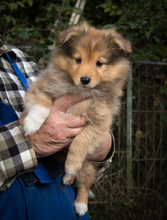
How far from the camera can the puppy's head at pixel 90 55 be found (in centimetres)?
174

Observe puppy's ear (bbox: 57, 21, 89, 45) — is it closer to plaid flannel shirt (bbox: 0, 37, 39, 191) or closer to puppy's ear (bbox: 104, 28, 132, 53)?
puppy's ear (bbox: 104, 28, 132, 53)

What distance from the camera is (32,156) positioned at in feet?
4.99

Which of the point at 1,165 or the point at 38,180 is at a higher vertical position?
the point at 1,165

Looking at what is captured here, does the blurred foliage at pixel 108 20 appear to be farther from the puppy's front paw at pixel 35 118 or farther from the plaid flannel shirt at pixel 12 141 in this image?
the puppy's front paw at pixel 35 118

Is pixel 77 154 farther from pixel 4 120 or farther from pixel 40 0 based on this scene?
pixel 40 0

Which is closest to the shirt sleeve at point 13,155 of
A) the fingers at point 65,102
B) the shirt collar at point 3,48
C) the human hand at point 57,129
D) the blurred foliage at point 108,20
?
the human hand at point 57,129

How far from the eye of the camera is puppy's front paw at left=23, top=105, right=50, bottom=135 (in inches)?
65.1

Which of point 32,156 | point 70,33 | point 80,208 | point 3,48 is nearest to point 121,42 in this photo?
point 70,33

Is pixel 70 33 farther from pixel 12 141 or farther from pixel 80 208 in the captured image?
pixel 80 208

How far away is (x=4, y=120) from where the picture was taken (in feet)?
5.75

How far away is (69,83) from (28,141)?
673 mm

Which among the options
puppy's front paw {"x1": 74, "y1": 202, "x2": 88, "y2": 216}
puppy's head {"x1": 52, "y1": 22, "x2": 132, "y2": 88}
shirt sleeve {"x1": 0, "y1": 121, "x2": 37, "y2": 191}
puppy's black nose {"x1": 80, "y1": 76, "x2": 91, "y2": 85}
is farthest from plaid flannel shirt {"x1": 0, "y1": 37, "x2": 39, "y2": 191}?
puppy's front paw {"x1": 74, "y1": 202, "x2": 88, "y2": 216}

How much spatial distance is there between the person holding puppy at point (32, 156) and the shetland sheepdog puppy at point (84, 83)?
0.08 meters

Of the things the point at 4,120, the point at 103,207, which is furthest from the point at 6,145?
the point at 103,207
